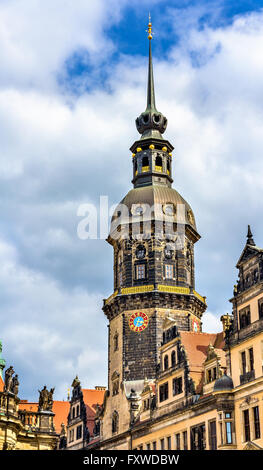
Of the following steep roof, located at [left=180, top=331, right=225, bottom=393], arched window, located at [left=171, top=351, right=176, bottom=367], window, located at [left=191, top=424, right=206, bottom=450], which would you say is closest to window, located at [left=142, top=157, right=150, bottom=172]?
steep roof, located at [left=180, top=331, right=225, bottom=393]

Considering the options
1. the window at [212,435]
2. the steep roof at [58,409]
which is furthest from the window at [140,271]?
the steep roof at [58,409]

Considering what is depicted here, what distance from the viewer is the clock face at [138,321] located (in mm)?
64625

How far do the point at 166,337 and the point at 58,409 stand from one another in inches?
1495

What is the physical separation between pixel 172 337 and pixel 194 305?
13160 mm

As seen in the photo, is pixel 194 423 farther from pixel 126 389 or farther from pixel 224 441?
pixel 126 389

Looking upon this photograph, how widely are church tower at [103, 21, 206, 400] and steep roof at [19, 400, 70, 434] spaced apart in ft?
65.4

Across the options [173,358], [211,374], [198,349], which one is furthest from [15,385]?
[211,374]

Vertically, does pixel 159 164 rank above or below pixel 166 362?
above

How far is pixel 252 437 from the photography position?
41.2 meters

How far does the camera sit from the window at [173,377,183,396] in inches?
1989

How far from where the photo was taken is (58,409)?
3479 inches

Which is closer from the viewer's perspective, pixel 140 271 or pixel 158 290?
pixel 158 290

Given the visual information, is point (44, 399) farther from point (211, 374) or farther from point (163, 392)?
point (211, 374)

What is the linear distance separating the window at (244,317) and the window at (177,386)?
8157 mm
